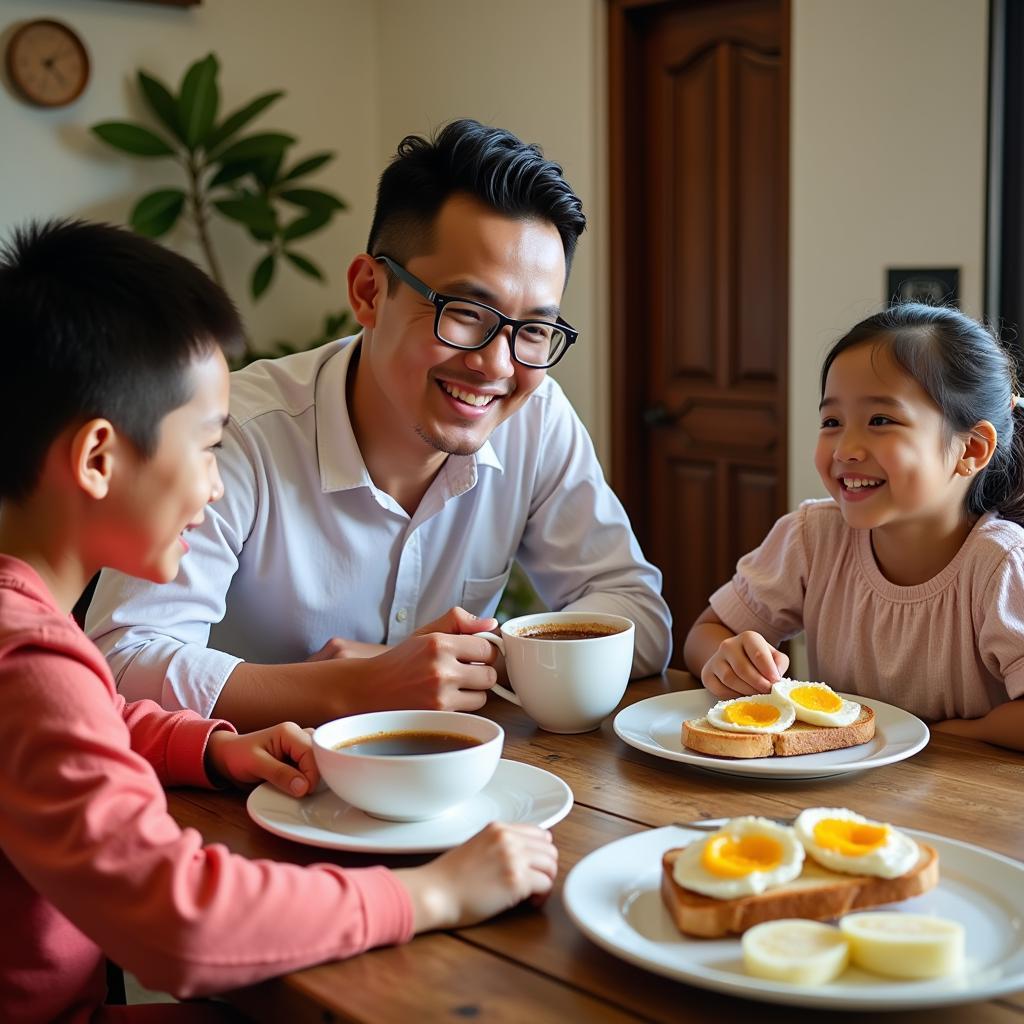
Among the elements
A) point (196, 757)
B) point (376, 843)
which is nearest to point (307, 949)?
point (376, 843)

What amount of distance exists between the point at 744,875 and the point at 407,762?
31 centimetres

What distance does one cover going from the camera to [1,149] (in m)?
4.29

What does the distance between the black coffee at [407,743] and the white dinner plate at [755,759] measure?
241 mm

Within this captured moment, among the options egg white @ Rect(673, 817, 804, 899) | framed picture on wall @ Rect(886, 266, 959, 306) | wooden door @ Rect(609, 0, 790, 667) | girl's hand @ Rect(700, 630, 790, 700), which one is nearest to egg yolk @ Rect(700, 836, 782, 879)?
egg white @ Rect(673, 817, 804, 899)

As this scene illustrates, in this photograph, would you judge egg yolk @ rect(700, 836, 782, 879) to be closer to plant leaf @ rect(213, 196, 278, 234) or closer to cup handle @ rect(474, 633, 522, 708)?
cup handle @ rect(474, 633, 522, 708)

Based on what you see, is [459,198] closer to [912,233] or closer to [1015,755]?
[1015,755]

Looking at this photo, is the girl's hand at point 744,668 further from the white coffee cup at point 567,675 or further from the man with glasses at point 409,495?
the man with glasses at point 409,495

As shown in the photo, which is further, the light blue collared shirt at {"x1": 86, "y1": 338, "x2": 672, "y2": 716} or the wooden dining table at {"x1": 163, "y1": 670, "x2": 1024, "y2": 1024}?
the light blue collared shirt at {"x1": 86, "y1": 338, "x2": 672, "y2": 716}

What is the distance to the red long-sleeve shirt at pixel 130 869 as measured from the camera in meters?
0.92

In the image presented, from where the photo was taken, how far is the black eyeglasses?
5.60 feet

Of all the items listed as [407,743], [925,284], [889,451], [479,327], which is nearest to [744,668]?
[889,451]

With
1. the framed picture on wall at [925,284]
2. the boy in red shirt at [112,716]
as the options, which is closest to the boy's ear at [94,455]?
the boy in red shirt at [112,716]

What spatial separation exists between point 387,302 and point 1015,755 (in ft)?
3.36

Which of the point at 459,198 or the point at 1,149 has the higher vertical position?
the point at 1,149
